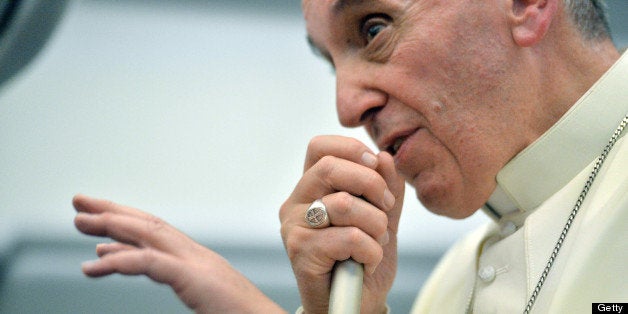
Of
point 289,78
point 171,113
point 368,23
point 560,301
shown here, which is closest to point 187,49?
point 171,113

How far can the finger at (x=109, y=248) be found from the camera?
724 mm

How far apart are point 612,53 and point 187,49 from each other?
0.63 meters

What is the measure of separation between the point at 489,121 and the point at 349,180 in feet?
1.00

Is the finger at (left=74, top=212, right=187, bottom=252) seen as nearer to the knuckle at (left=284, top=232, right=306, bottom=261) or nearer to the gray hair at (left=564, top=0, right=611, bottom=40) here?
the knuckle at (left=284, top=232, right=306, bottom=261)

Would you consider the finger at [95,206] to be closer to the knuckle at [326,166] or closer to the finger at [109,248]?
the finger at [109,248]

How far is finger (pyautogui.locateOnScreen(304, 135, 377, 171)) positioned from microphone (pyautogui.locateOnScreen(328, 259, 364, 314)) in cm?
13

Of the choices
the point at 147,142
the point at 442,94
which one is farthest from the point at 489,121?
the point at 147,142

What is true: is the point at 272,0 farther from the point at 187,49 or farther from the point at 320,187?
the point at 320,187

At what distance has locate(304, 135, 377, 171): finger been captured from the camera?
0.89 m

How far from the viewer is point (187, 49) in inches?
41.9

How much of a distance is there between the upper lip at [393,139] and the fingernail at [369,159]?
19cm

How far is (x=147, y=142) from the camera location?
0.88 meters

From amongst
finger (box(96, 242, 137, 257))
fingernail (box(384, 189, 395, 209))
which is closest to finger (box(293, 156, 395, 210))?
fingernail (box(384, 189, 395, 209))

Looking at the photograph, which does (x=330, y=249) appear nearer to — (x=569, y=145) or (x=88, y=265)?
(x=88, y=265)
